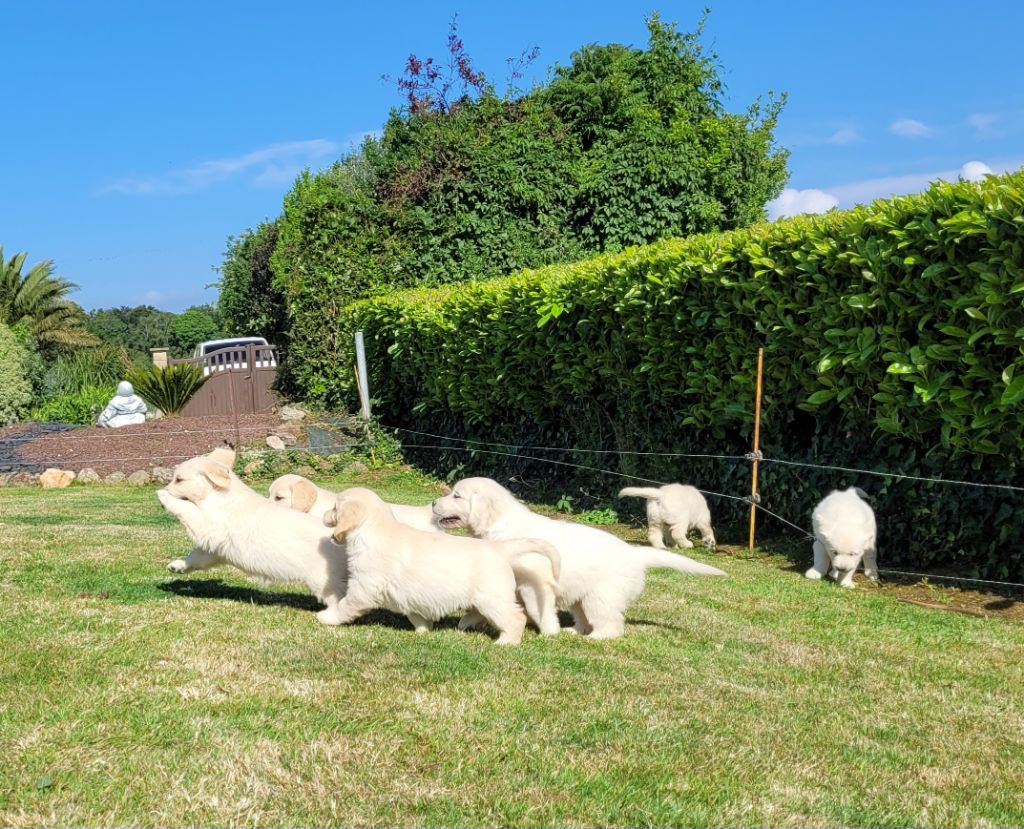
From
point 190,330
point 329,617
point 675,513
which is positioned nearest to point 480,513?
point 329,617

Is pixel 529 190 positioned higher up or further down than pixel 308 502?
higher up

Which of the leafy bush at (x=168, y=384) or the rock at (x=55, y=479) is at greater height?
the leafy bush at (x=168, y=384)

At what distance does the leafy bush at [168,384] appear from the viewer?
23.4 meters

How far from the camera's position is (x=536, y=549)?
600 cm

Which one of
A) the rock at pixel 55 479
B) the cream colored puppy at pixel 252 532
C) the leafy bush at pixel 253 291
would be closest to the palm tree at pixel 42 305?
the leafy bush at pixel 253 291

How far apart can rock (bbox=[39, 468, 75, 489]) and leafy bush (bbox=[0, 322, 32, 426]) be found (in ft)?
31.5

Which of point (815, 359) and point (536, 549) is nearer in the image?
point (536, 549)

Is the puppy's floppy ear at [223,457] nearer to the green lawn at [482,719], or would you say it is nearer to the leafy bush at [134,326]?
the green lawn at [482,719]

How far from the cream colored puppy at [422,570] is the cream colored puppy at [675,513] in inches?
184

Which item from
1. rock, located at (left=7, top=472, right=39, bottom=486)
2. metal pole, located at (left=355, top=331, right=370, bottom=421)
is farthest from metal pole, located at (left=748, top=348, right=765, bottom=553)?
rock, located at (left=7, top=472, right=39, bottom=486)

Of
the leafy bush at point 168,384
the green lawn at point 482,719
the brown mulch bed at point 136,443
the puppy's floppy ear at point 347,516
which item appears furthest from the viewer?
the leafy bush at point 168,384

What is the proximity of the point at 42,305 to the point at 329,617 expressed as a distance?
50.7 meters

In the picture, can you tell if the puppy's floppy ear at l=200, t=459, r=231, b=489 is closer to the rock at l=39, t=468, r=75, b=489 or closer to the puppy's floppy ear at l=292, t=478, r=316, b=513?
the puppy's floppy ear at l=292, t=478, r=316, b=513

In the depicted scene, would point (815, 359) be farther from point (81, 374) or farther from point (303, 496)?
point (81, 374)
